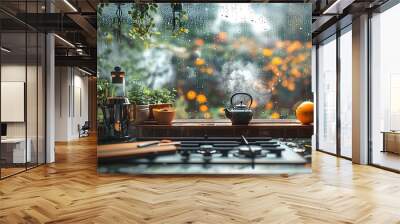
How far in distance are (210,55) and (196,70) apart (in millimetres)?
288

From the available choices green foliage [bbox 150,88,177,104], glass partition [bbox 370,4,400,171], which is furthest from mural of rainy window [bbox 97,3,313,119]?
glass partition [bbox 370,4,400,171]

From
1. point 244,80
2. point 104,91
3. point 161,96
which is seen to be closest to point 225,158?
point 244,80

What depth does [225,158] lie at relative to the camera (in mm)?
5207

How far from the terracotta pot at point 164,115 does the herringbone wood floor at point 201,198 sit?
79 centimetres

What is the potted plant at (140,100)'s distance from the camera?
203 inches

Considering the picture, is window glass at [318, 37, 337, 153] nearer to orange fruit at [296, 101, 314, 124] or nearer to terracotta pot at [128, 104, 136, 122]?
orange fruit at [296, 101, 314, 124]

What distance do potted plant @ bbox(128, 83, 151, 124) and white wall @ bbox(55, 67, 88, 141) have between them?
822 cm

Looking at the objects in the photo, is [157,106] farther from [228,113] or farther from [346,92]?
[346,92]

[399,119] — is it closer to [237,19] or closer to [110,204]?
[237,19]

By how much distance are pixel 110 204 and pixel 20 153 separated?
114 inches

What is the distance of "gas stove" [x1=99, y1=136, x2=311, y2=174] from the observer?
517 centimetres

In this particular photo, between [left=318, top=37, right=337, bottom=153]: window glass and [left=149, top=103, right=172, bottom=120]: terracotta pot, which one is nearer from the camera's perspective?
[left=149, top=103, right=172, bottom=120]: terracotta pot

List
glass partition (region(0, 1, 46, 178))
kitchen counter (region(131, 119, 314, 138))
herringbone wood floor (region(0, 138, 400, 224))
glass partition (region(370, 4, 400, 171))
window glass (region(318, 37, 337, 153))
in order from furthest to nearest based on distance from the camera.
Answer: window glass (region(318, 37, 337, 153)) < glass partition (region(370, 4, 400, 171)) < glass partition (region(0, 1, 46, 178)) < kitchen counter (region(131, 119, 314, 138)) < herringbone wood floor (region(0, 138, 400, 224))

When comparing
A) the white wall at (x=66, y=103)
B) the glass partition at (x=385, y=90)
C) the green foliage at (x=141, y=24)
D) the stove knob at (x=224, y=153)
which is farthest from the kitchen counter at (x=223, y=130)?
the white wall at (x=66, y=103)
